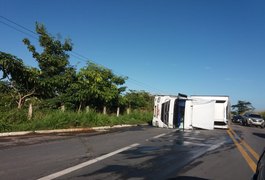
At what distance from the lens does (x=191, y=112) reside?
2323 centimetres

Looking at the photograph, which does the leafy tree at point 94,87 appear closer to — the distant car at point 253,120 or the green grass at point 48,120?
the green grass at point 48,120

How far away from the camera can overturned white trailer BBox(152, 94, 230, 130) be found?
23083mm

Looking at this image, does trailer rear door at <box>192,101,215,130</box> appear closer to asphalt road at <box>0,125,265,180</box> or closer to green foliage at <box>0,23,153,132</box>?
green foliage at <box>0,23,153,132</box>

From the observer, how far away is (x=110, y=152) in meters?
10.3

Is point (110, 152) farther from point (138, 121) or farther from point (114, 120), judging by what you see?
point (138, 121)

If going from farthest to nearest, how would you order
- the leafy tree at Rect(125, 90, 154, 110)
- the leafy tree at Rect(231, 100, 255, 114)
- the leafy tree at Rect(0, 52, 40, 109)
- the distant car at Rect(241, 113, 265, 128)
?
the leafy tree at Rect(231, 100, 255, 114)
the distant car at Rect(241, 113, 265, 128)
the leafy tree at Rect(125, 90, 154, 110)
the leafy tree at Rect(0, 52, 40, 109)

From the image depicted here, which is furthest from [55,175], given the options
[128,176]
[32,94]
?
[32,94]

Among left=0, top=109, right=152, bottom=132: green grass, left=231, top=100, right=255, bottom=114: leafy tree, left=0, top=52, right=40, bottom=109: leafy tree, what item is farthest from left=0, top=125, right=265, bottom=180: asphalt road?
left=231, top=100, right=255, bottom=114: leafy tree

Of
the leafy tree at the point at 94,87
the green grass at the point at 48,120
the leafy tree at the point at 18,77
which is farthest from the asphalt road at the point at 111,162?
the leafy tree at the point at 94,87

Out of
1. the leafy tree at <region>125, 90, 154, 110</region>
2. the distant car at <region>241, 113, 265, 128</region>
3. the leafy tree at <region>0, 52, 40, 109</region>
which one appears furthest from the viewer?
the distant car at <region>241, 113, 265, 128</region>

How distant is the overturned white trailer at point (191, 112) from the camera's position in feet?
75.7

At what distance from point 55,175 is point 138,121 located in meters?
22.5

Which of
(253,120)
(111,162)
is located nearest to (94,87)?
(111,162)

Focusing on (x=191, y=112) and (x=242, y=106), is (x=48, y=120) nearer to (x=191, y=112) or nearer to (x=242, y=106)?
(x=191, y=112)
